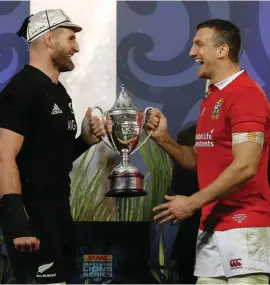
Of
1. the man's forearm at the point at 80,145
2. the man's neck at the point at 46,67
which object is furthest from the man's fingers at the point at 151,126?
the man's neck at the point at 46,67

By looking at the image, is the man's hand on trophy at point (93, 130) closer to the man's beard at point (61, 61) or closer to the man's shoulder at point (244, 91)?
the man's beard at point (61, 61)

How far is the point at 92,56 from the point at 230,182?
1175 millimetres

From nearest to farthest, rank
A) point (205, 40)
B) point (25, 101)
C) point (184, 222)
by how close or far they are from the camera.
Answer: point (25, 101)
point (205, 40)
point (184, 222)

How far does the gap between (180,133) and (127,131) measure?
407 mm

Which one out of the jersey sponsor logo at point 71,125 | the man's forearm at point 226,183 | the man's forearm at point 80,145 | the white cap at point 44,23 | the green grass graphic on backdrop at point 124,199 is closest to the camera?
the man's forearm at point 226,183

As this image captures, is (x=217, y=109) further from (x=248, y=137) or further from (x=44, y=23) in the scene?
(x=44, y=23)

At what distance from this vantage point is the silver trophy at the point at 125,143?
2.89 meters

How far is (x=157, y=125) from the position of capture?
9.71 ft

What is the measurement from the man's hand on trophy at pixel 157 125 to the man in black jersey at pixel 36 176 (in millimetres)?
444

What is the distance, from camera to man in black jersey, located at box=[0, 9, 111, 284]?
2375 mm

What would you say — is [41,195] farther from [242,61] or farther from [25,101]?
[242,61]

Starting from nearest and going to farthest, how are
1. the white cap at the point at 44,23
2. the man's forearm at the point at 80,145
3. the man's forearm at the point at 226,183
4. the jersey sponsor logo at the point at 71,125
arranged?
the man's forearm at the point at 226,183 → the jersey sponsor logo at the point at 71,125 → the white cap at the point at 44,23 → the man's forearm at the point at 80,145

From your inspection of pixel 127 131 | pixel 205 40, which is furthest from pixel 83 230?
pixel 205 40

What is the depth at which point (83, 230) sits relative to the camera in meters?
2.90
